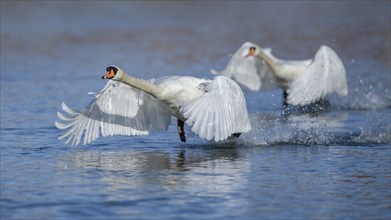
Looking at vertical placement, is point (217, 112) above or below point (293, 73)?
below

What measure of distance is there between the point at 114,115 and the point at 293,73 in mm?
5565

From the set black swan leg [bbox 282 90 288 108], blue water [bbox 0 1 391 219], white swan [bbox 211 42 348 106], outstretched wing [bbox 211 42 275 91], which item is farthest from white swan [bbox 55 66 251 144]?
outstretched wing [bbox 211 42 275 91]

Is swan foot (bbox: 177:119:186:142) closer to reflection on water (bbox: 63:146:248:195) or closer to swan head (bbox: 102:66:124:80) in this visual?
reflection on water (bbox: 63:146:248:195)

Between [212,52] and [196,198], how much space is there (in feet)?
53.2

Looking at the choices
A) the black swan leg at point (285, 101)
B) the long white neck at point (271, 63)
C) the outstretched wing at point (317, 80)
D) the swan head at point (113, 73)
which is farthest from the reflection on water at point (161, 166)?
the long white neck at point (271, 63)

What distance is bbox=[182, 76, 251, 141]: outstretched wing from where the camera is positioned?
11031 millimetres

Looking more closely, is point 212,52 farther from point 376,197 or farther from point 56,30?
point 376,197

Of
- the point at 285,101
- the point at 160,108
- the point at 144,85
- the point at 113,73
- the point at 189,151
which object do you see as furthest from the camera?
the point at 285,101

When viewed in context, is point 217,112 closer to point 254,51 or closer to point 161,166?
point 161,166

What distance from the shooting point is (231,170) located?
34.4ft

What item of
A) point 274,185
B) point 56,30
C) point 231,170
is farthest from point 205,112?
point 56,30

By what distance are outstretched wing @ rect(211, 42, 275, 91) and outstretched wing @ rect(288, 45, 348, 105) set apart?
1355mm

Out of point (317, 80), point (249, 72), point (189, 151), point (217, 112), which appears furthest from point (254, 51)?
point (217, 112)

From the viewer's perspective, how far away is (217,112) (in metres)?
11.1
